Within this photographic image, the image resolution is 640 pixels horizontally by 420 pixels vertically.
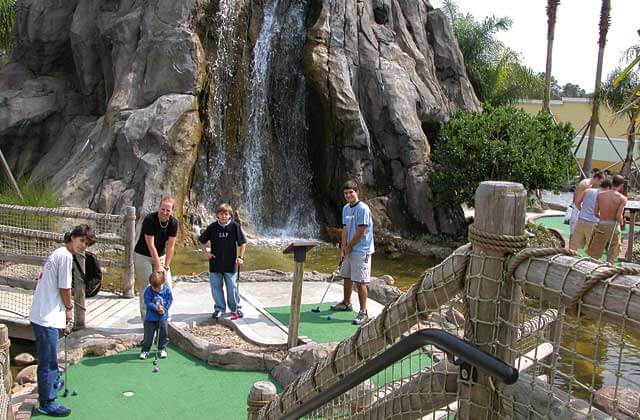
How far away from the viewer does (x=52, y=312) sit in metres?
5.14

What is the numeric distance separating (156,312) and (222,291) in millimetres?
1366

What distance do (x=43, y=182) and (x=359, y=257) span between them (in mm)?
10511

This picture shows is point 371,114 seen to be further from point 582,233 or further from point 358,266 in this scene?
point 358,266

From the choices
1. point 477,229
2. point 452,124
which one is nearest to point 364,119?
point 452,124

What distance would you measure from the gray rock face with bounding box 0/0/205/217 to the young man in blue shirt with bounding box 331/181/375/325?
6.68 metres

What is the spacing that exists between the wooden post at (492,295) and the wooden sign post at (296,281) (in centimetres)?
443

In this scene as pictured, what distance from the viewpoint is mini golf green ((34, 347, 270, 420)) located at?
18.1 ft

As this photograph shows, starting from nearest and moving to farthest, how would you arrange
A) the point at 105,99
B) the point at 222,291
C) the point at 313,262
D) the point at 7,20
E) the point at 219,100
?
the point at 222,291
the point at 313,262
the point at 219,100
the point at 105,99
the point at 7,20

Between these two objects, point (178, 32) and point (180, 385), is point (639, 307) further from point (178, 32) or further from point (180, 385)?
point (178, 32)

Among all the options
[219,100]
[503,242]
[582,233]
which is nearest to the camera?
[503,242]

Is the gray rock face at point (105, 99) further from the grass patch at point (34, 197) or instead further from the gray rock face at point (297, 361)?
the gray rock face at point (297, 361)

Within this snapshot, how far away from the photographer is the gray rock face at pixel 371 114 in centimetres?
1570

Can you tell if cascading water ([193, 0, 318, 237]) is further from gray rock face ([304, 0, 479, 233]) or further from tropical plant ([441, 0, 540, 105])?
tropical plant ([441, 0, 540, 105])

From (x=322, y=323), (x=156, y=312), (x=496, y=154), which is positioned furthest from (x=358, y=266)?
(x=496, y=154)
